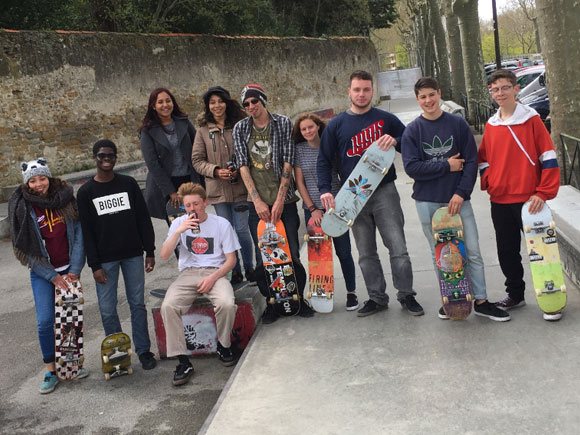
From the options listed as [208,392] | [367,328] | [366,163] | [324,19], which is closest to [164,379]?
[208,392]

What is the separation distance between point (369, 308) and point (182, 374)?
4.90 feet

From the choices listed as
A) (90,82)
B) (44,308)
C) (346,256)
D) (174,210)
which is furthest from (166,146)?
(90,82)

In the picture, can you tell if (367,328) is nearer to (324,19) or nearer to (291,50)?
(291,50)

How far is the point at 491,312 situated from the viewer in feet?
15.3

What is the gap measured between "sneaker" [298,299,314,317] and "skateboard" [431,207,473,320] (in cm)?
108

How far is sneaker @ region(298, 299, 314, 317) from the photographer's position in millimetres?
5195

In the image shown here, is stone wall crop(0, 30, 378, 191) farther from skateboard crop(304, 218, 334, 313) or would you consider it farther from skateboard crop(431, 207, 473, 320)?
skateboard crop(431, 207, 473, 320)

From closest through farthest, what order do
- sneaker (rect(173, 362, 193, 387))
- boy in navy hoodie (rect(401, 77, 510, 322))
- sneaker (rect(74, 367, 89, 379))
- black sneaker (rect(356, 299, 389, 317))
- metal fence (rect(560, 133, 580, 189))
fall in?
boy in navy hoodie (rect(401, 77, 510, 322))
sneaker (rect(173, 362, 193, 387))
sneaker (rect(74, 367, 89, 379))
black sneaker (rect(356, 299, 389, 317))
metal fence (rect(560, 133, 580, 189))

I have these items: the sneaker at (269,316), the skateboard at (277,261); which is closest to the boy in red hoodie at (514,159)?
the skateboard at (277,261)

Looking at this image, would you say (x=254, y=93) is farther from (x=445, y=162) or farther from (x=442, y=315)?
(x=442, y=315)

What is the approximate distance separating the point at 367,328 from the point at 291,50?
813 inches

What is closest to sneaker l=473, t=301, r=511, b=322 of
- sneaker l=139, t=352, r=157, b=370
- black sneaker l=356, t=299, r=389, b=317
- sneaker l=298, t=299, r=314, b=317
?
black sneaker l=356, t=299, r=389, b=317

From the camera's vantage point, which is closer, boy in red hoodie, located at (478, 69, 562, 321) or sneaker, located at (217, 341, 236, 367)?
boy in red hoodie, located at (478, 69, 562, 321)

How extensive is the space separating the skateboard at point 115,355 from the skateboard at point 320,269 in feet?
4.79
